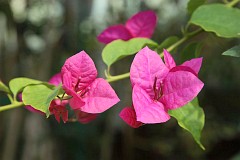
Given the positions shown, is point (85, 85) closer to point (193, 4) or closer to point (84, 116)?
point (84, 116)

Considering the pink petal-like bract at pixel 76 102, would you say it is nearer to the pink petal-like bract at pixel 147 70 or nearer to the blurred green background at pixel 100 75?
the pink petal-like bract at pixel 147 70

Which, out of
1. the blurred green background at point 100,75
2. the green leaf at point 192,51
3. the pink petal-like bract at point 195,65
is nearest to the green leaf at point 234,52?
the pink petal-like bract at point 195,65

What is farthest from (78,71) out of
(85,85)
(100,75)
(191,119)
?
(100,75)

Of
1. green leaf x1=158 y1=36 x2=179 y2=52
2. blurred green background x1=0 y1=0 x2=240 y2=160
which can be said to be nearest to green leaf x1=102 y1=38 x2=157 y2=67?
green leaf x1=158 y1=36 x2=179 y2=52

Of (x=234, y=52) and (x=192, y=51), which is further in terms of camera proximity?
(x=192, y=51)

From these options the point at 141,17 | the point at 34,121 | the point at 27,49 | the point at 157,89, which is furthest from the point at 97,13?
the point at 157,89

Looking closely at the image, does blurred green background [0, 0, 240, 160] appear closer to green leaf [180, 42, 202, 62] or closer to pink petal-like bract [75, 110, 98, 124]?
green leaf [180, 42, 202, 62]
